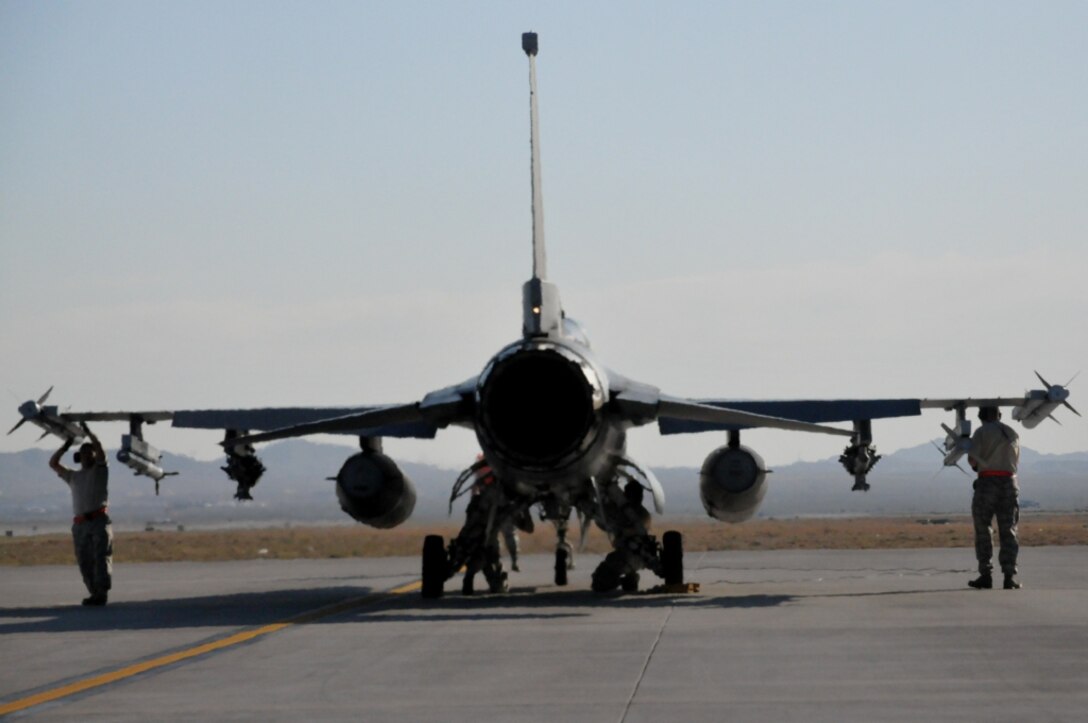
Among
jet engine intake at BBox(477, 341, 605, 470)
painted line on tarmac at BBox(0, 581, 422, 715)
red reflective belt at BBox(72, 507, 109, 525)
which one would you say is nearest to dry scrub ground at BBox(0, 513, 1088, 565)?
red reflective belt at BBox(72, 507, 109, 525)

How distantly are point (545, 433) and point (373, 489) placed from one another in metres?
4.92

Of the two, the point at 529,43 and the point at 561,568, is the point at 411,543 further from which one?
the point at 529,43

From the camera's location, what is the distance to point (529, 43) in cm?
2423

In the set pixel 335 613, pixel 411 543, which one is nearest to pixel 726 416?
pixel 335 613

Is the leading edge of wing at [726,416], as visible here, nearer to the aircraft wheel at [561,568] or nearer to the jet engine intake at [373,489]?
the jet engine intake at [373,489]

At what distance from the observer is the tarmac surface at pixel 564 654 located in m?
10.5

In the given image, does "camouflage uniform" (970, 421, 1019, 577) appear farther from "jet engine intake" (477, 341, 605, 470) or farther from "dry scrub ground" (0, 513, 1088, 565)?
"dry scrub ground" (0, 513, 1088, 565)

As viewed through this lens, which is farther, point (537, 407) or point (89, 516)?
point (89, 516)

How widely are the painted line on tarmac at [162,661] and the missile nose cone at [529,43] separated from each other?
8761 millimetres

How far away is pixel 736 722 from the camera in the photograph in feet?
32.1

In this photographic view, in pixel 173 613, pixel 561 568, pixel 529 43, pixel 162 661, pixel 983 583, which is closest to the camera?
pixel 162 661

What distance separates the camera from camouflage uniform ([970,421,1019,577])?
22.3 meters

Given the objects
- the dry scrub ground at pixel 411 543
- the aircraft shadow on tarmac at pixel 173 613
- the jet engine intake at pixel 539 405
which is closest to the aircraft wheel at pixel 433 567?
the aircraft shadow on tarmac at pixel 173 613

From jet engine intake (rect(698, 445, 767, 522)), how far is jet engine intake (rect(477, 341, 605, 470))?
5207 millimetres
